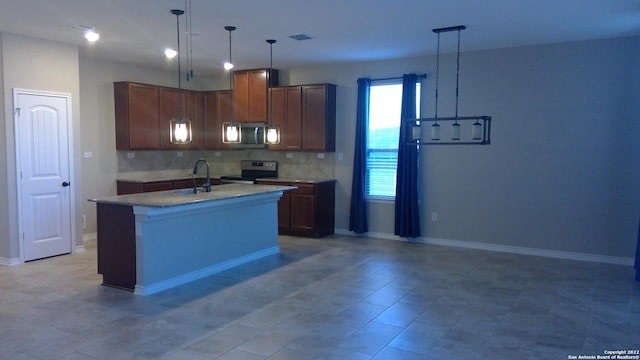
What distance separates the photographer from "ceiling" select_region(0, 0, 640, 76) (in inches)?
166

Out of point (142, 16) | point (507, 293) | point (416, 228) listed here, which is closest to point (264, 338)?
point (507, 293)

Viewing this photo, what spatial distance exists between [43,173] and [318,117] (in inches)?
146

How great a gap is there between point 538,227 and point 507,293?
1890 millimetres

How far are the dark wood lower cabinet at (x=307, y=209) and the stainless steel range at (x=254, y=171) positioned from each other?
57 cm

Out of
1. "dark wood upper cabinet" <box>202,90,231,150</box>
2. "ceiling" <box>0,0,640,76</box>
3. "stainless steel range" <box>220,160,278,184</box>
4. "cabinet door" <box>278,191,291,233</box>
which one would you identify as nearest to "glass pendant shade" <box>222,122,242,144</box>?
"ceiling" <box>0,0,640,76</box>

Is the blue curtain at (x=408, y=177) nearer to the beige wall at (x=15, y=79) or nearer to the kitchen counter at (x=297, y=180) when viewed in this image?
the kitchen counter at (x=297, y=180)

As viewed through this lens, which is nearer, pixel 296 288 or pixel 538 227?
pixel 296 288

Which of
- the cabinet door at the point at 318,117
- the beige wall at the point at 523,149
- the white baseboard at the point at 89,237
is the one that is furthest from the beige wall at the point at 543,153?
the white baseboard at the point at 89,237

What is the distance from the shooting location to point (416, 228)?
22.1ft

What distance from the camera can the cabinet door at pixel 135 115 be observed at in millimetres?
6941

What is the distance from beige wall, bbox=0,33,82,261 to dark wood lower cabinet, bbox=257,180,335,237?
3.21 m

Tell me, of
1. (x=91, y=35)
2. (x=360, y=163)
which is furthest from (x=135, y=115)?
(x=360, y=163)

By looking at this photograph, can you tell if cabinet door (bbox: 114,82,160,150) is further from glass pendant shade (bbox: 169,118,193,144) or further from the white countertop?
glass pendant shade (bbox: 169,118,193,144)

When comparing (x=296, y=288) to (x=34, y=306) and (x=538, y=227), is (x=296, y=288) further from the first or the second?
(x=538, y=227)
